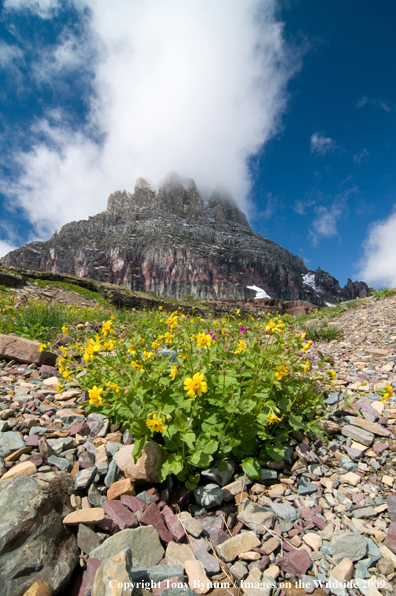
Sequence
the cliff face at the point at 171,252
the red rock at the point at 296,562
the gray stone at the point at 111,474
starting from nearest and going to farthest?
the red rock at the point at 296,562 → the gray stone at the point at 111,474 → the cliff face at the point at 171,252

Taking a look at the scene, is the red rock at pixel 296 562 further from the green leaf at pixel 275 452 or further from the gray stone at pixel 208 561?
the green leaf at pixel 275 452

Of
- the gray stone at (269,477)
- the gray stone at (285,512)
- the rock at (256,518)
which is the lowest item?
the rock at (256,518)

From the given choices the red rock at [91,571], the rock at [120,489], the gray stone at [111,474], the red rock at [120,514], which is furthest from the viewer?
the gray stone at [111,474]

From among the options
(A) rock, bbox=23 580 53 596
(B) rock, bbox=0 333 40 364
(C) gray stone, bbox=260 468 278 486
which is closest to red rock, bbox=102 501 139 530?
(A) rock, bbox=23 580 53 596

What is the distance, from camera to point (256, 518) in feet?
6.66

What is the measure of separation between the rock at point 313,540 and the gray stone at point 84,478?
1722 millimetres

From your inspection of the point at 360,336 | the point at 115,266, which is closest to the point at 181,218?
the point at 115,266

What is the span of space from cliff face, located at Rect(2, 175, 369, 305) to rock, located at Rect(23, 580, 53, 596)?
97.5m

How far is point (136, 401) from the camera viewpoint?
2.43 m

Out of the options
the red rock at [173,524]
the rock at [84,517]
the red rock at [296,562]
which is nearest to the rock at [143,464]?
the red rock at [173,524]

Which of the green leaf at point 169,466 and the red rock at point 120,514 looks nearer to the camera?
the red rock at point 120,514

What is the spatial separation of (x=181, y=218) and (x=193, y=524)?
473 ft

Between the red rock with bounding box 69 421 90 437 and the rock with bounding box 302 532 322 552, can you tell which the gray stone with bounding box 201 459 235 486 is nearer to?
the rock with bounding box 302 532 322 552

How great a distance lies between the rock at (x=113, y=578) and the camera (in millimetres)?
1384
